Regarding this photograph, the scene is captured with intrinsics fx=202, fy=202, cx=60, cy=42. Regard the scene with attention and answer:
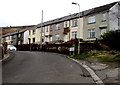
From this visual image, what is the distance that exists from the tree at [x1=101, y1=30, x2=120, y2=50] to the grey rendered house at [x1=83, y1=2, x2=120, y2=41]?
64.7 ft

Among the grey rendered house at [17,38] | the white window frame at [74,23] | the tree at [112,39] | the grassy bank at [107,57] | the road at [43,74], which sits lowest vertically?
the road at [43,74]

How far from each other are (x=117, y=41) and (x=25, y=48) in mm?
37250

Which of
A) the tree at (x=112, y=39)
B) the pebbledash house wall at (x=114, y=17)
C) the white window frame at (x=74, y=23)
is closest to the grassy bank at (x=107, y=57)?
the tree at (x=112, y=39)

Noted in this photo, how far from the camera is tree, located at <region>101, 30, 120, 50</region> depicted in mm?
15527

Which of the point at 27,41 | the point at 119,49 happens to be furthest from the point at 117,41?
the point at 27,41

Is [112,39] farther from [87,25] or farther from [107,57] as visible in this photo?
[87,25]

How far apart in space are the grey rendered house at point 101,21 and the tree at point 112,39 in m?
19.7

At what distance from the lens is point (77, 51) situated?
89.1ft

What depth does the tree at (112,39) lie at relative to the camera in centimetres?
1553

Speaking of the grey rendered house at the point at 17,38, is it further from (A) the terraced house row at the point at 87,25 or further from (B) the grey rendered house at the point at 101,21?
(B) the grey rendered house at the point at 101,21

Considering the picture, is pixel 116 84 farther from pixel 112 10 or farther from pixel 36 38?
pixel 36 38

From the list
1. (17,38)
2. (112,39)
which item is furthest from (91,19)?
(17,38)

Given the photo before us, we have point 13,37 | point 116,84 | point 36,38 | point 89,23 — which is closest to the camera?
point 116,84

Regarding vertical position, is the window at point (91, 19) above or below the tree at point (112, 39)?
above
